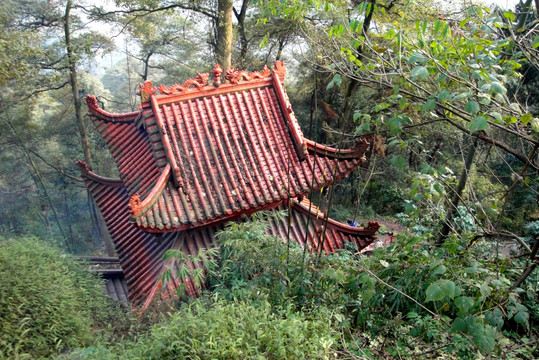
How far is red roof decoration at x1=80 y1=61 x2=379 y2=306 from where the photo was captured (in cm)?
409

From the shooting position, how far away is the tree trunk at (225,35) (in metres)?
9.14

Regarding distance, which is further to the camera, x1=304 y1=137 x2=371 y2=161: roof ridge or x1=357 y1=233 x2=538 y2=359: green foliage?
x1=304 y1=137 x2=371 y2=161: roof ridge

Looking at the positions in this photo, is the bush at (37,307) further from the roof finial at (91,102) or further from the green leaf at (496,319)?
the green leaf at (496,319)

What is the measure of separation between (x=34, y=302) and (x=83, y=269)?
143 centimetres

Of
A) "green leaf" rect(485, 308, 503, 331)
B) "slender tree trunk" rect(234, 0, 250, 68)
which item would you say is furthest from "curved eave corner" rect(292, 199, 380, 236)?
"slender tree trunk" rect(234, 0, 250, 68)

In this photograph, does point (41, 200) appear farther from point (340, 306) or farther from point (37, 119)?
point (340, 306)

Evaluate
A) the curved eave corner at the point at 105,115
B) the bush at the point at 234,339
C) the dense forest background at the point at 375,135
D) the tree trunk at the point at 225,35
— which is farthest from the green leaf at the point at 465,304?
the tree trunk at the point at 225,35

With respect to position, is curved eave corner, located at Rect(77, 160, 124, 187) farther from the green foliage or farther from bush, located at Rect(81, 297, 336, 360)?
the green foliage

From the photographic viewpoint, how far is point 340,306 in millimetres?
2770

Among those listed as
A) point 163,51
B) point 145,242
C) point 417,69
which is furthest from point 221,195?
point 163,51

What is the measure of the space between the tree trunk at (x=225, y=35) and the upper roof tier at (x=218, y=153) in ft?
14.8

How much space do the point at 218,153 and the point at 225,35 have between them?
568 centimetres

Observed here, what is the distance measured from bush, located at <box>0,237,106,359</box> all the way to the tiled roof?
1.99 ft

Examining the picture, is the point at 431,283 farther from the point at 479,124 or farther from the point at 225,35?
the point at 225,35
